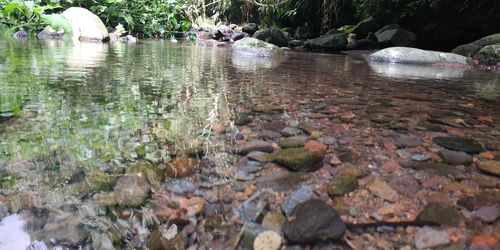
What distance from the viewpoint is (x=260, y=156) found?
5.55ft

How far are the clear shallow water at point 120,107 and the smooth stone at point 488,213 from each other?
1135 mm

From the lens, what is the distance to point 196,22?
19719 mm

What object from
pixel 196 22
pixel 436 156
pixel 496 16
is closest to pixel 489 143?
pixel 436 156

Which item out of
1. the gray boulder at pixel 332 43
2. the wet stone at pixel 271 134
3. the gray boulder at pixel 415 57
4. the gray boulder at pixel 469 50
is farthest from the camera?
the gray boulder at pixel 332 43

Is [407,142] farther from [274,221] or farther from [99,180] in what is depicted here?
[99,180]

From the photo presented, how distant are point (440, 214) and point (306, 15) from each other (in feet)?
48.4

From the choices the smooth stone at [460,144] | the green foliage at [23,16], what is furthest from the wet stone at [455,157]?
the green foliage at [23,16]

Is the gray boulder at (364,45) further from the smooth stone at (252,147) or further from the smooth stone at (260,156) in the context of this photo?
the smooth stone at (260,156)

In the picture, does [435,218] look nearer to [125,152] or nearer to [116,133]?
[125,152]

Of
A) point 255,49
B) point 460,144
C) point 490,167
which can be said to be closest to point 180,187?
point 490,167

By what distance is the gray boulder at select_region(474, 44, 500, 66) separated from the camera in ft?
23.4

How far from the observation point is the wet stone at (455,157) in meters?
1.70

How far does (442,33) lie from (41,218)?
36.4 ft

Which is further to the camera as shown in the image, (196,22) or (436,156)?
(196,22)
